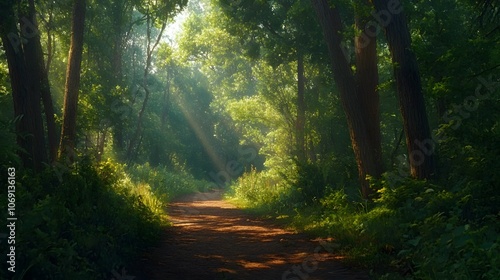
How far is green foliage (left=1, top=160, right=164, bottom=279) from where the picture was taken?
6391 millimetres

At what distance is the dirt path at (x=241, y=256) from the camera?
8469 mm

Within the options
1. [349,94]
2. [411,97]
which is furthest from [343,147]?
[411,97]

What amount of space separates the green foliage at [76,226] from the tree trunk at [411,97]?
603 centimetres

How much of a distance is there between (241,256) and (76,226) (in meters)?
3.50

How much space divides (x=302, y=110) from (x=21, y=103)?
15293 millimetres

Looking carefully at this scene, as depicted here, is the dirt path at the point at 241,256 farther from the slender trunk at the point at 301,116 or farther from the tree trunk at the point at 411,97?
the slender trunk at the point at 301,116

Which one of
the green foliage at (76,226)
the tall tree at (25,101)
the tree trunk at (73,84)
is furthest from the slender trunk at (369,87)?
the tree trunk at (73,84)

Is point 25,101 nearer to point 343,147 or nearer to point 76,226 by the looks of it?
point 76,226

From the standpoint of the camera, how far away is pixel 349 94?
13.3m

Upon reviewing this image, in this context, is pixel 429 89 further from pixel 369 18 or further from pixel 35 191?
pixel 35 191

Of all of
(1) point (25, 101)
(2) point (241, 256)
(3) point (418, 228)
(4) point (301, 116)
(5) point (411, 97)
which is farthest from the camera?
(4) point (301, 116)

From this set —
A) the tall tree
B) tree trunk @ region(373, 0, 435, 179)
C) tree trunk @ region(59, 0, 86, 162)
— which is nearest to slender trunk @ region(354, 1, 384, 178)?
tree trunk @ region(373, 0, 435, 179)

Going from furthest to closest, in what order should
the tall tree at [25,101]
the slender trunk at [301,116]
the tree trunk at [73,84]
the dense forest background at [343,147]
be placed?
the slender trunk at [301,116] → the tree trunk at [73,84] → the tall tree at [25,101] → the dense forest background at [343,147]

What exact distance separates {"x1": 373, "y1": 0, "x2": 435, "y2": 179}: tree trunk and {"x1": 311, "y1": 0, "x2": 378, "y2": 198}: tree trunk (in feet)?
6.22
